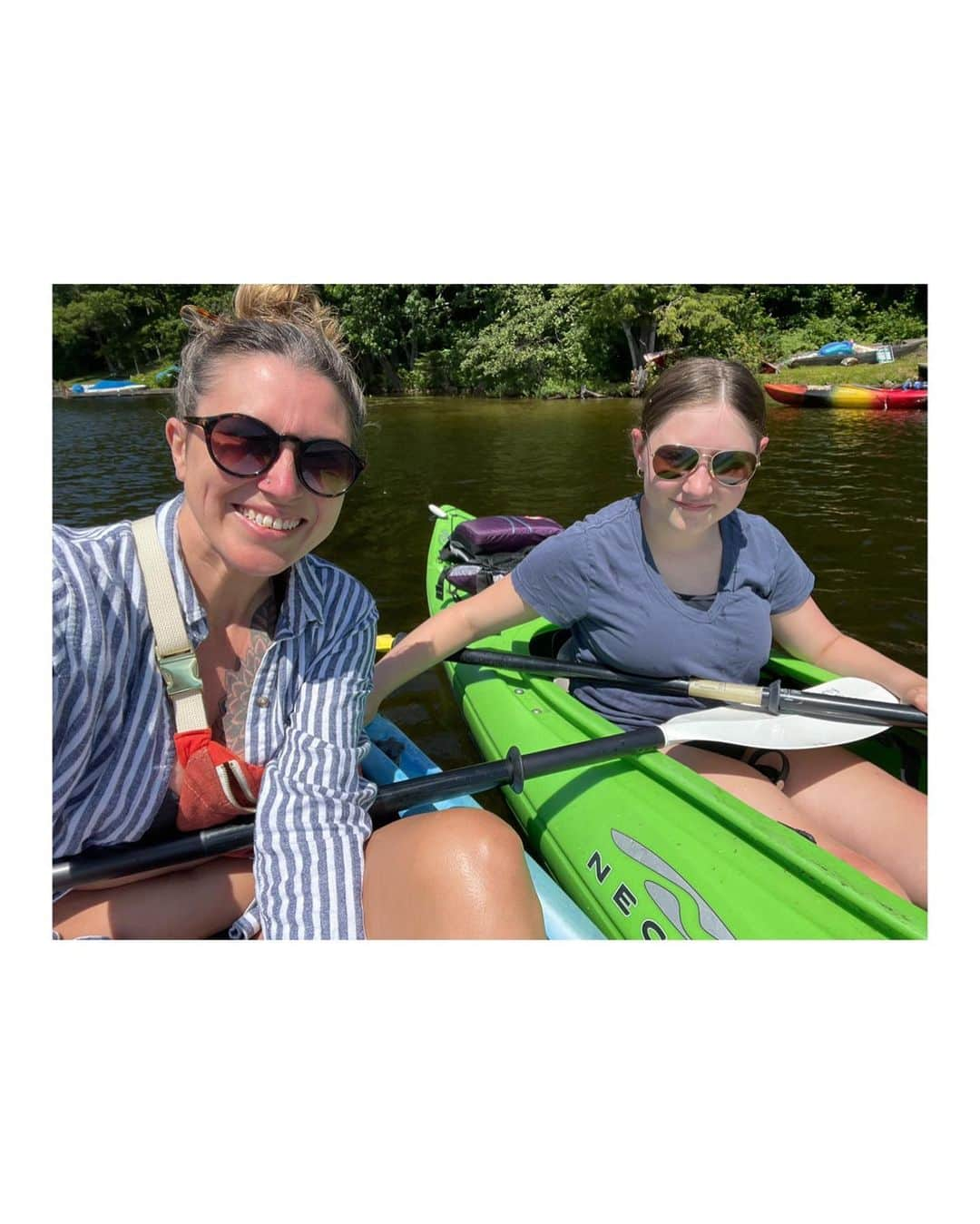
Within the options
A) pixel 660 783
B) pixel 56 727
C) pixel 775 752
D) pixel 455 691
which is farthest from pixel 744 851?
pixel 455 691

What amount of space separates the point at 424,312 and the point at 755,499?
468 inches

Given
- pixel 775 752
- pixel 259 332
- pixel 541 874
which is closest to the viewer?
pixel 259 332

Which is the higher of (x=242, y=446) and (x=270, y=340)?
(x=270, y=340)

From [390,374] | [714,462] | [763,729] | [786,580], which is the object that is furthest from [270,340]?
[390,374]

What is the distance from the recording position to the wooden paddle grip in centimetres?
224

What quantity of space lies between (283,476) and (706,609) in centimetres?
136

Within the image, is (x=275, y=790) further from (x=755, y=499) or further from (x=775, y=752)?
(x=755, y=499)

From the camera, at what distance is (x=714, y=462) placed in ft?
6.50

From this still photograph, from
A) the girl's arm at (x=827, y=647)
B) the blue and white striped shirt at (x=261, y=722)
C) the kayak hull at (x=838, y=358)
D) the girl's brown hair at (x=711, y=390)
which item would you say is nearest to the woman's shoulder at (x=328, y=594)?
the blue and white striped shirt at (x=261, y=722)

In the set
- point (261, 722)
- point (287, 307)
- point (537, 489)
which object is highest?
point (537, 489)

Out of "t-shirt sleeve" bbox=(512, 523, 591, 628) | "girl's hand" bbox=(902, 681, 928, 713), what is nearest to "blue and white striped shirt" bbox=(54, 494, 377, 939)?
"t-shirt sleeve" bbox=(512, 523, 591, 628)

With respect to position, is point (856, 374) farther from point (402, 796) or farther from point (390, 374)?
point (402, 796)

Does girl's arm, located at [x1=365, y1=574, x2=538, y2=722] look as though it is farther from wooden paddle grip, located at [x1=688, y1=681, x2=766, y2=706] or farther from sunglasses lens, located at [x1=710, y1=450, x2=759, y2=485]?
sunglasses lens, located at [x1=710, y1=450, x2=759, y2=485]

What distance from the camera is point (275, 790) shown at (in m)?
1.44
